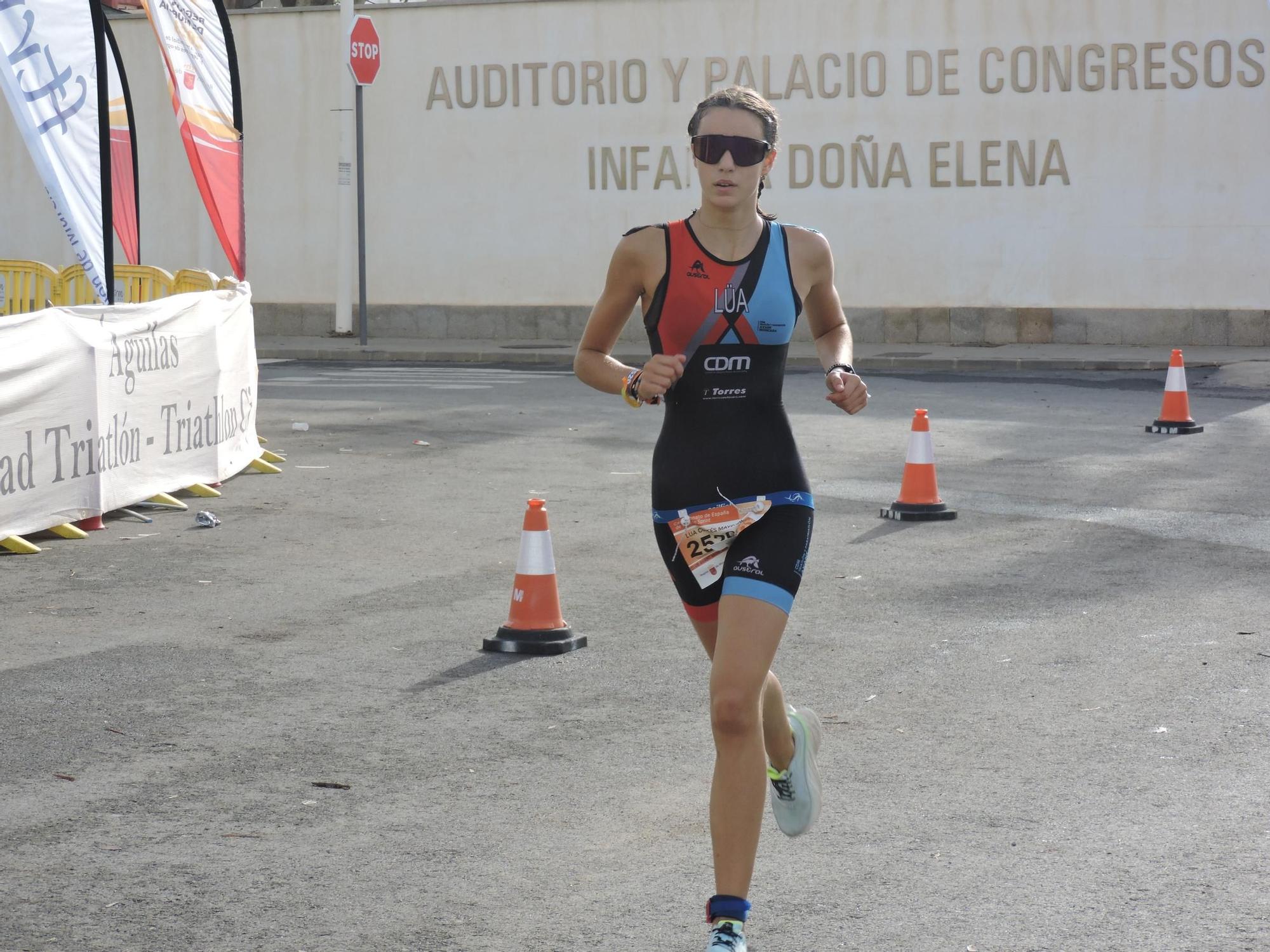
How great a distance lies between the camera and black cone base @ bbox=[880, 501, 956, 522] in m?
11.0

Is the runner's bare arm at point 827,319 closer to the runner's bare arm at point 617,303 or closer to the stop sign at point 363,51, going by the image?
the runner's bare arm at point 617,303

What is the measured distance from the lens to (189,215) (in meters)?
28.2

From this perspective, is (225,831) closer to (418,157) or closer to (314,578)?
(314,578)

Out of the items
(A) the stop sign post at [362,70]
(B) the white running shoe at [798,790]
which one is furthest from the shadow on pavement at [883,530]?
(A) the stop sign post at [362,70]

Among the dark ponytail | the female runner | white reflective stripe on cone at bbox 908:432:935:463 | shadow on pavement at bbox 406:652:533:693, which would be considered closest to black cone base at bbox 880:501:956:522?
white reflective stripe on cone at bbox 908:432:935:463

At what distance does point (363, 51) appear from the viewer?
25641 millimetres

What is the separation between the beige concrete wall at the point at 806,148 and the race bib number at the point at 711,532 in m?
20.7

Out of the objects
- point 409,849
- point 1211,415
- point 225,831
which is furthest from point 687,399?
point 1211,415

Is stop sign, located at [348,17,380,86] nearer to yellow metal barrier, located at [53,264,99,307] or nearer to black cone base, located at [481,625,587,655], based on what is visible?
yellow metal barrier, located at [53,264,99,307]

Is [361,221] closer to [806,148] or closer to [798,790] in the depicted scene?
[806,148]

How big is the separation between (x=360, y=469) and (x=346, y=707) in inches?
274

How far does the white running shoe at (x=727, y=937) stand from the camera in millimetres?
4035

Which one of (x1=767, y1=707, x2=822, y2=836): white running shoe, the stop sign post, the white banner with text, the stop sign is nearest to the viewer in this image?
(x1=767, y1=707, x2=822, y2=836): white running shoe

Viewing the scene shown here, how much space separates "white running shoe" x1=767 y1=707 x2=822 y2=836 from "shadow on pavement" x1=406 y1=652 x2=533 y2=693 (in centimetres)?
241
